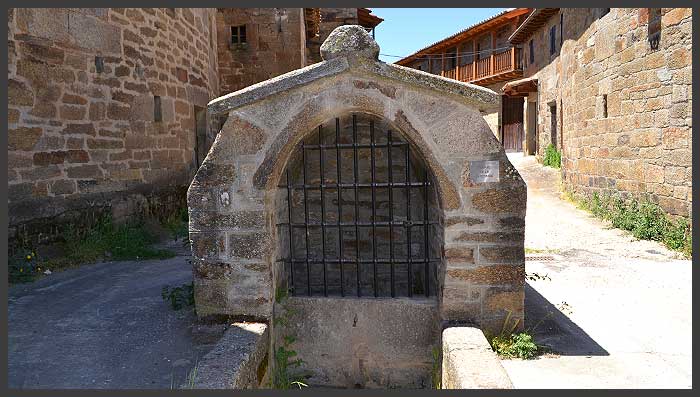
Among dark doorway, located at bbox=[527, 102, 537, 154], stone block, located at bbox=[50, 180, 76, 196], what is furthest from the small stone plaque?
dark doorway, located at bbox=[527, 102, 537, 154]

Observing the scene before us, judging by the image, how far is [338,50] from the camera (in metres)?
3.33

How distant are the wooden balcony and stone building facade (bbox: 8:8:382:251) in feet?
45.4

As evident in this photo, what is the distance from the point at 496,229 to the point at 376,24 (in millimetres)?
18319

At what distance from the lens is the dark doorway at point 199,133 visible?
9477mm

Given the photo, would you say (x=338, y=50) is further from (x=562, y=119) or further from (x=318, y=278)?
(x=562, y=119)

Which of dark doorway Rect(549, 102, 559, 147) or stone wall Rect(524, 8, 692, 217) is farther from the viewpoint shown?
dark doorway Rect(549, 102, 559, 147)

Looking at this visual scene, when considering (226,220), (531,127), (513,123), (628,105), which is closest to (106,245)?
(226,220)

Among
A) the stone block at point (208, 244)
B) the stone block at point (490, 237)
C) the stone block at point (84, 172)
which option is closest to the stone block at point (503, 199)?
the stone block at point (490, 237)

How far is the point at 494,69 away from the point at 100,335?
2114 cm

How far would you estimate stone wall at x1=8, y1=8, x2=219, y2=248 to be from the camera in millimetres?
5504

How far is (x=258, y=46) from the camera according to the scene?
12414mm

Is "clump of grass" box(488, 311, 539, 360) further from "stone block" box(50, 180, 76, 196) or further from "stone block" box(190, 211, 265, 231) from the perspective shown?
"stone block" box(50, 180, 76, 196)

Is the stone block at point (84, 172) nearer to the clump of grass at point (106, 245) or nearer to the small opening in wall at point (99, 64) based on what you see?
the clump of grass at point (106, 245)

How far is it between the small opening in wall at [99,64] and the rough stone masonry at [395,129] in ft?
12.9
